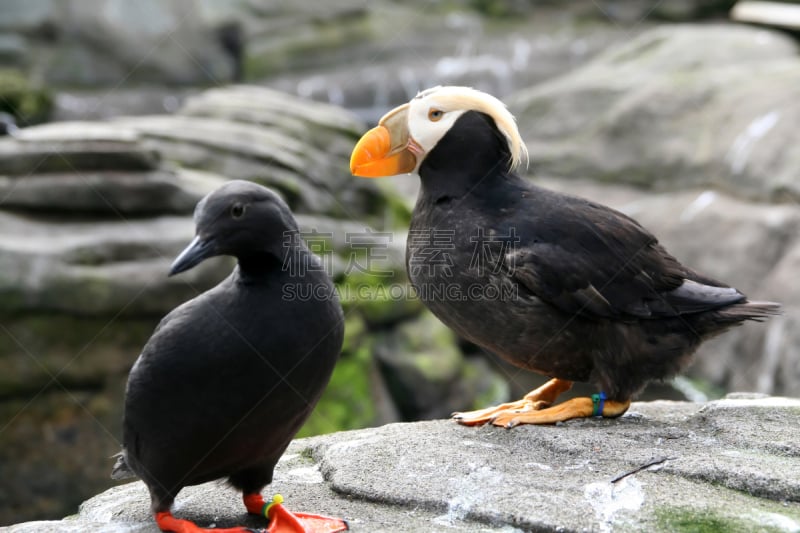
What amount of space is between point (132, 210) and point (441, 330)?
2.83m

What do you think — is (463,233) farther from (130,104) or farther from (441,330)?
(130,104)

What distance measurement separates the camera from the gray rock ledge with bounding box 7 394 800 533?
9.63 feet

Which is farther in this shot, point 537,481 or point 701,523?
point 537,481

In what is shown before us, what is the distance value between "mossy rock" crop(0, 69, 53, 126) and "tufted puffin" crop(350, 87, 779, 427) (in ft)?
29.2

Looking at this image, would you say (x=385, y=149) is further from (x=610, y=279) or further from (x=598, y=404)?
(x=598, y=404)

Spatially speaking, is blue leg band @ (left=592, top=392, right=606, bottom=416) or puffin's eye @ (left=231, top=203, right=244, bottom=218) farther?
blue leg band @ (left=592, top=392, right=606, bottom=416)

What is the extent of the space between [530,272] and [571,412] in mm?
679

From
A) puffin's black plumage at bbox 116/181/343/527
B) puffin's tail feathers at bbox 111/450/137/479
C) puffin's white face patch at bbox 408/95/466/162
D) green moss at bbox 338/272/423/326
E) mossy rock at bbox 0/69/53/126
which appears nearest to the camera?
puffin's black plumage at bbox 116/181/343/527

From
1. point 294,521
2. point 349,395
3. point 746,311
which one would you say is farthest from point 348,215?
point 294,521

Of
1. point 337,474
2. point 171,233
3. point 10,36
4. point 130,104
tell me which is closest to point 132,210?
point 171,233

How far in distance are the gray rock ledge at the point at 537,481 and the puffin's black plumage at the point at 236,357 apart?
43 cm

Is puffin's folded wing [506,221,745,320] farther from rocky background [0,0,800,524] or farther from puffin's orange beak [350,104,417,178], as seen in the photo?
rocky background [0,0,800,524]

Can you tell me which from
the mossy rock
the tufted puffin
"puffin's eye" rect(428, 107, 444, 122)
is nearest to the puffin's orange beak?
the tufted puffin

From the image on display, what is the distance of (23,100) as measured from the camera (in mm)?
11781
